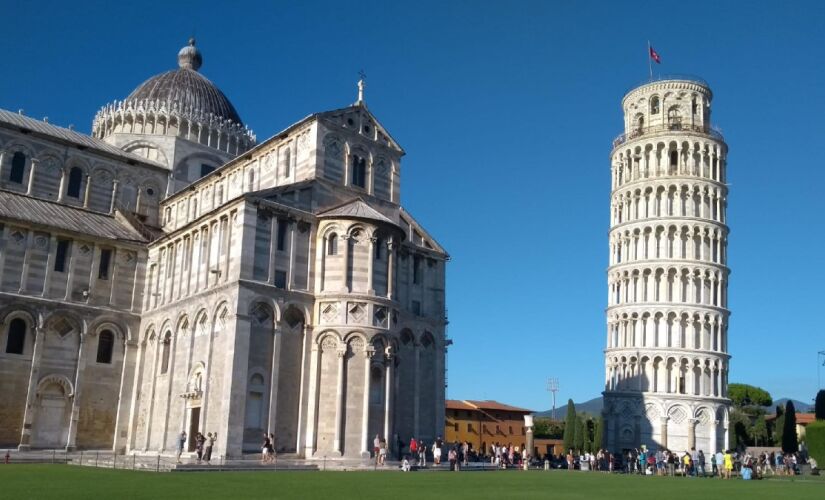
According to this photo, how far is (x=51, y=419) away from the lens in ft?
120

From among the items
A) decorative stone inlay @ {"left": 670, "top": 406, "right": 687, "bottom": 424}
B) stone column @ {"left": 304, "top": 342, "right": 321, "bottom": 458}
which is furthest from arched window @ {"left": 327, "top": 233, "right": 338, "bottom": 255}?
decorative stone inlay @ {"left": 670, "top": 406, "right": 687, "bottom": 424}

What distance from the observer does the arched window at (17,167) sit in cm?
4253

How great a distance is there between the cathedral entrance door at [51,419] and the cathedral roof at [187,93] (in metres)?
21.5

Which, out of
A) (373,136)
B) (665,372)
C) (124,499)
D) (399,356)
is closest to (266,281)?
(399,356)

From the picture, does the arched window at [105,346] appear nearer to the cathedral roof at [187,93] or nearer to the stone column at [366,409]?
the stone column at [366,409]

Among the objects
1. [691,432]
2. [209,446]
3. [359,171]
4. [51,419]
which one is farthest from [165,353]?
[691,432]

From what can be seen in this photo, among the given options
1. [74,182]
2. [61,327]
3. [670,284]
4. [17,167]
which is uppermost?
[17,167]

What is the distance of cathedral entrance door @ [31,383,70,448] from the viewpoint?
36125 mm

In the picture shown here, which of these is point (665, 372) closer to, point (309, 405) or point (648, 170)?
point (648, 170)

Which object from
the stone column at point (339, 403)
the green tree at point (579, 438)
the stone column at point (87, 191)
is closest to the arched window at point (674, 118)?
the green tree at point (579, 438)

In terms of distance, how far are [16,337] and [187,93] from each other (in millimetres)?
21756

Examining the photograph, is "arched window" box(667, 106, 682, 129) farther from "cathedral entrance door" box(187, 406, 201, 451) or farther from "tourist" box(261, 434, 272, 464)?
"cathedral entrance door" box(187, 406, 201, 451)

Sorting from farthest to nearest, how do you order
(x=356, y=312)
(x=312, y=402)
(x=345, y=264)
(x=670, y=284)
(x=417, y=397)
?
(x=670, y=284)
(x=417, y=397)
(x=345, y=264)
(x=356, y=312)
(x=312, y=402)

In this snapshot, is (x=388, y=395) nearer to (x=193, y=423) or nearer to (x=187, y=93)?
(x=193, y=423)
